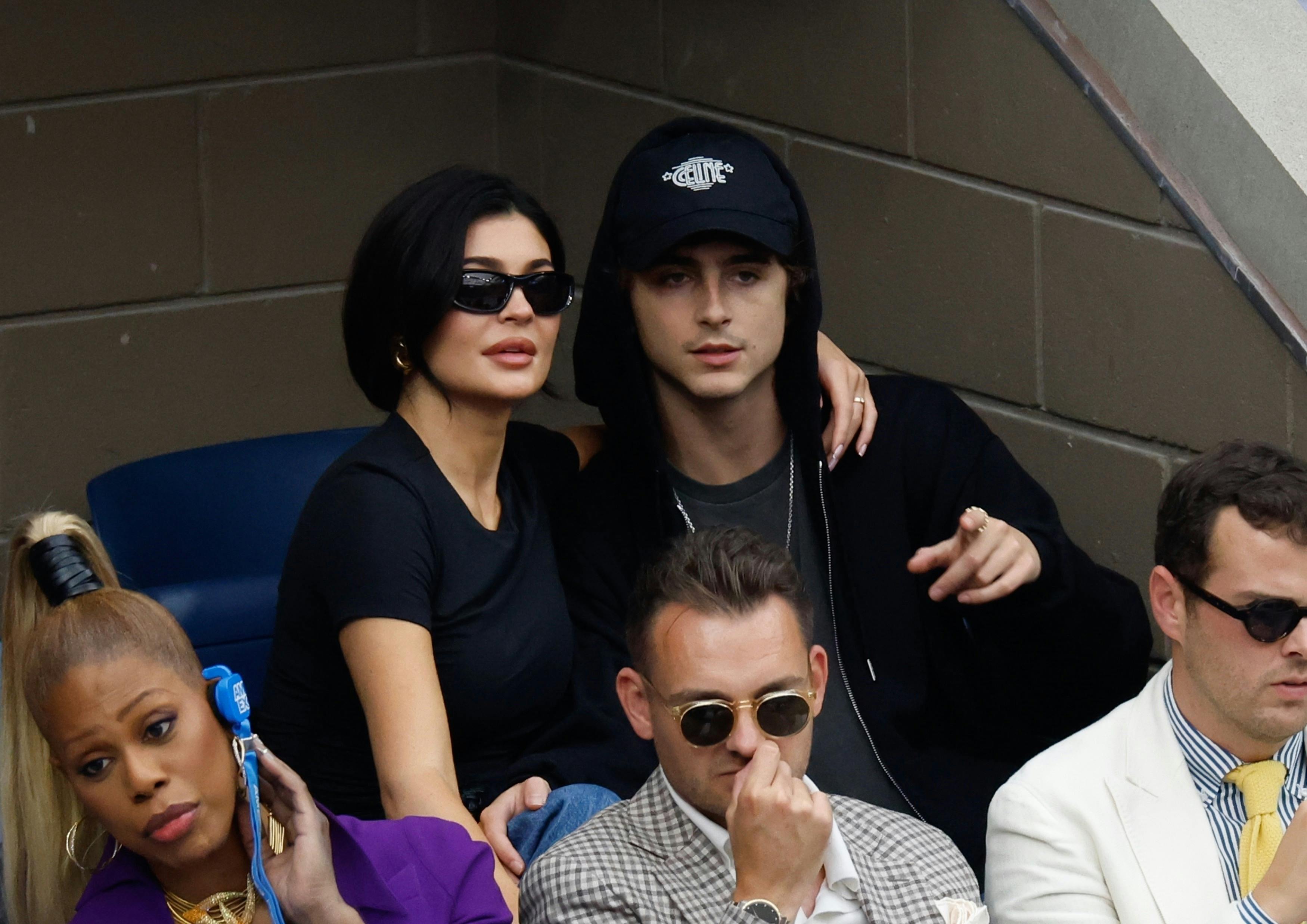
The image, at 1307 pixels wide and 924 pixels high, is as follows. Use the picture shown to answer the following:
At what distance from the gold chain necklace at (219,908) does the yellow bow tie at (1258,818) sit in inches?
51.0

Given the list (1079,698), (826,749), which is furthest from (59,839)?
(1079,698)

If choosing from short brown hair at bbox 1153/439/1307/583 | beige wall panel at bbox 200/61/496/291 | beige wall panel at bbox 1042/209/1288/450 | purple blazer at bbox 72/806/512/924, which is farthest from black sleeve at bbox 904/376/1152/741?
beige wall panel at bbox 200/61/496/291

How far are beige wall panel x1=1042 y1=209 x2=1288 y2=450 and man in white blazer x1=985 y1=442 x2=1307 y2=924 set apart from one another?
601 millimetres

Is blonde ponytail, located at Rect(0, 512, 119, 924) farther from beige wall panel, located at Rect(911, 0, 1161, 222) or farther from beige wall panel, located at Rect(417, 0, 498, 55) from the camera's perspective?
beige wall panel, located at Rect(417, 0, 498, 55)

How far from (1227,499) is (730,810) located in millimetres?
827

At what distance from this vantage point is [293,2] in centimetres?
439

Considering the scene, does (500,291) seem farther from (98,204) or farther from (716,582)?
(98,204)

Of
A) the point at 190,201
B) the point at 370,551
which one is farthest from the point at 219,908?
the point at 190,201

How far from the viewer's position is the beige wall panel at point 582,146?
4.42m

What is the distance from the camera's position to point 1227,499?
8.43 feet

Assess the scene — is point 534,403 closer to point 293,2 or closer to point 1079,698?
point 293,2

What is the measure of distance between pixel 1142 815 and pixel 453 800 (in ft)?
3.09

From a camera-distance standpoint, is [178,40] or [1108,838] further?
[178,40]

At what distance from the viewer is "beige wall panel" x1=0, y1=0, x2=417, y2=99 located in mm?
4094
